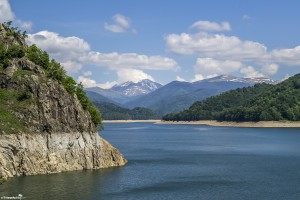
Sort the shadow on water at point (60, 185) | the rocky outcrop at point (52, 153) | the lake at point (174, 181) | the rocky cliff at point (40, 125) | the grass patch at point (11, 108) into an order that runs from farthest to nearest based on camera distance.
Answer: the grass patch at point (11, 108), the rocky cliff at point (40, 125), the rocky outcrop at point (52, 153), the lake at point (174, 181), the shadow on water at point (60, 185)

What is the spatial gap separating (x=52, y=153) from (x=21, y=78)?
18.3 metres

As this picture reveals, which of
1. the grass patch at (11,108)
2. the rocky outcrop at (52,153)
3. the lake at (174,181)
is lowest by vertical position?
the lake at (174,181)

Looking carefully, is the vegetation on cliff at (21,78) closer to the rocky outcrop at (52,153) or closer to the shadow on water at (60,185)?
the rocky outcrop at (52,153)

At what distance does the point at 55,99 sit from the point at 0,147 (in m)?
18.9

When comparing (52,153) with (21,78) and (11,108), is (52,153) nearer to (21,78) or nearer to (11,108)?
(11,108)

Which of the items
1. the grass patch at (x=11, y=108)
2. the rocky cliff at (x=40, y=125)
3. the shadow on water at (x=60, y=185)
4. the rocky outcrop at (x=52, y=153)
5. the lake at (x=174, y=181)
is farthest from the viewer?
the grass patch at (x=11, y=108)

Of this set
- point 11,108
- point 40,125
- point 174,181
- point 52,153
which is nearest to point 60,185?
point 52,153

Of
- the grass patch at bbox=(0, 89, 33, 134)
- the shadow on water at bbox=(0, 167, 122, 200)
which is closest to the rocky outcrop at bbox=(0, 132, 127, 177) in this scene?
the grass patch at bbox=(0, 89, 33, 134)

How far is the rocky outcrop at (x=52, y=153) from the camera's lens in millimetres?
88300

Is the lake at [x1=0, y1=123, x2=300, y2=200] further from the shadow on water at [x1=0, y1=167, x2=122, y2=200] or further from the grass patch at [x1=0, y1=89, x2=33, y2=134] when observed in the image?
the grass patch at [x1=0, y1=89, x2=33, y2=134]

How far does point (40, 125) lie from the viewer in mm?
96312

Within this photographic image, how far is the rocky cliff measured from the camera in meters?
90.1

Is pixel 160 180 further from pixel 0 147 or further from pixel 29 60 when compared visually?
pixel 29 60

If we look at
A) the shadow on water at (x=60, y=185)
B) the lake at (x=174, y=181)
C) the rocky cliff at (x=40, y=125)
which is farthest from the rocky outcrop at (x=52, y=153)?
the lake at (x=174, y=181)
